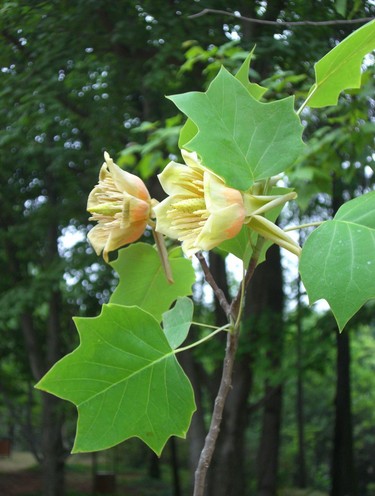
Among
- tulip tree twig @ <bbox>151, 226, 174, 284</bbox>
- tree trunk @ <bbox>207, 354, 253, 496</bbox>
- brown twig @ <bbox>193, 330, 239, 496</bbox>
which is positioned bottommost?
tree trunk @ <bbox>207, 354, 253, 496</bbox>

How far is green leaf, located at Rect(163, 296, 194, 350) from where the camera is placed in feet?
1.70

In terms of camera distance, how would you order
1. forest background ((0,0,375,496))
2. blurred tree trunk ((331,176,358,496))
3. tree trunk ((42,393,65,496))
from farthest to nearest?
tree trunk ((42,393,65,496)) → blurred tree trunk ((331,176,358,496)) → forest background ((0,0,375,496))

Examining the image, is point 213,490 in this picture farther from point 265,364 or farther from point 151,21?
point 151,21

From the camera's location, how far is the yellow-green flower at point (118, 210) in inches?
18.8

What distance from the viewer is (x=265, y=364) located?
14.1 ft

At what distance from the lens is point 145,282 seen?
1.83 feet

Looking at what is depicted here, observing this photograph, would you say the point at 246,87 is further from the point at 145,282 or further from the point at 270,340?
the point at 270,340

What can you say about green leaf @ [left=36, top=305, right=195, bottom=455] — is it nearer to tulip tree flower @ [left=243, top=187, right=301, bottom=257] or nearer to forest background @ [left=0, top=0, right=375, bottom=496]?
tulip tree flower @ [left=243, top=187, right=301, bottom=257]

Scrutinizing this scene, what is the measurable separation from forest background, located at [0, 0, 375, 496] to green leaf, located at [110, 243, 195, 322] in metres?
1.09

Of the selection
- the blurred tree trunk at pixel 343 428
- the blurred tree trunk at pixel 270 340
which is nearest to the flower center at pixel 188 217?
the blurred tree trunk at pixel 270 340

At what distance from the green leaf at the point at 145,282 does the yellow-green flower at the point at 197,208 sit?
10 cm

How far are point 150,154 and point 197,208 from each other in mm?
2095

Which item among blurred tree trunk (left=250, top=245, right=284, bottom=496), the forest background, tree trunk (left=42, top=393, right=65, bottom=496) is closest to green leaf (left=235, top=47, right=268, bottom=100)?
the forest background

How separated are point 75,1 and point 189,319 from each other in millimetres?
3438
